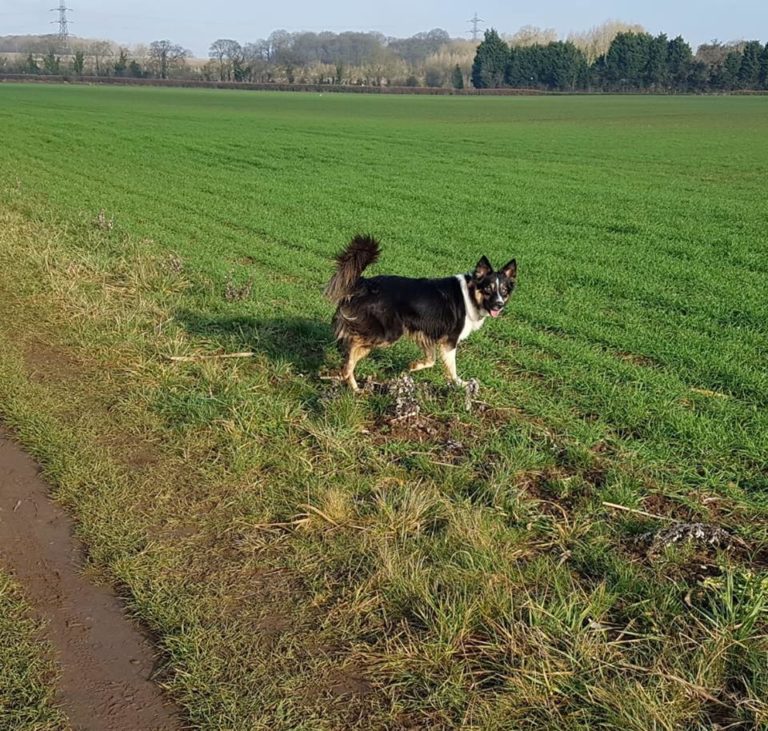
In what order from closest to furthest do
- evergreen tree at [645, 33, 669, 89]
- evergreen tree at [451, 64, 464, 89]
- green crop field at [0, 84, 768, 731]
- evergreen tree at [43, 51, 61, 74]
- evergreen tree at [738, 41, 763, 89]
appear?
green crop field at [0, 84, 768, 731], evergreen tree at [738, 41, 763, 89], evergreen tree at [645, 33, 669, 89], evergreen tree at [43, 51, 61, 74], evergreen tree at [451, 64, 464, 89]

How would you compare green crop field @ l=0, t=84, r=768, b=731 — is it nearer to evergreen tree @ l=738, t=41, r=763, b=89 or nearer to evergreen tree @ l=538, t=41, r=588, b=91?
evergreen tree @ l=738, t=41, r=763, b=89

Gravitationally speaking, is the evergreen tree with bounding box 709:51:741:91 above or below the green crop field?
above

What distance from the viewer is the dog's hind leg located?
6273mm

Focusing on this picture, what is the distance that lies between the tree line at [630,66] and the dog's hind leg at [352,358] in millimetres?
141882

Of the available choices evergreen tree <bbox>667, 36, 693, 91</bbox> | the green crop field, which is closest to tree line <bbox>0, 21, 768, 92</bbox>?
evergreen tree <bbox>667, 36, 693, 91</bbox>

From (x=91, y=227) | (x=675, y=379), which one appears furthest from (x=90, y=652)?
(x=91, y=227)

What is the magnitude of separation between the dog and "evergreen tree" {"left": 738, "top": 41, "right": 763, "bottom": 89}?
5612 inches

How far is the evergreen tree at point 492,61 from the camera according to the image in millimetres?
147375

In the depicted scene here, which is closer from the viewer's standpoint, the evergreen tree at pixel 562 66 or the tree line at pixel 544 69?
the tree line at pixel 544 69

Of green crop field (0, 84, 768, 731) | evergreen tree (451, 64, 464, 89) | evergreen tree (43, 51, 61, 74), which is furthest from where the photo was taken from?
evergreen tree (451, 64, 464, 89)

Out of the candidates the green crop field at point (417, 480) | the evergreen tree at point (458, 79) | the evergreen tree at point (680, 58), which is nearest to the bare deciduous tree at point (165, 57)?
the evergreen tree at point (458, 79)

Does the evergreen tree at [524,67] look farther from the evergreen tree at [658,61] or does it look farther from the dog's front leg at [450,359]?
the dog's front leg at [450,359]

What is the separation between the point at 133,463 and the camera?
195 inches

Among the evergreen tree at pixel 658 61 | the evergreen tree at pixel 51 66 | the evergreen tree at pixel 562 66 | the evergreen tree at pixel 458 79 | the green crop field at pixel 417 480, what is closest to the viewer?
the green crop field at pixel 417 480
